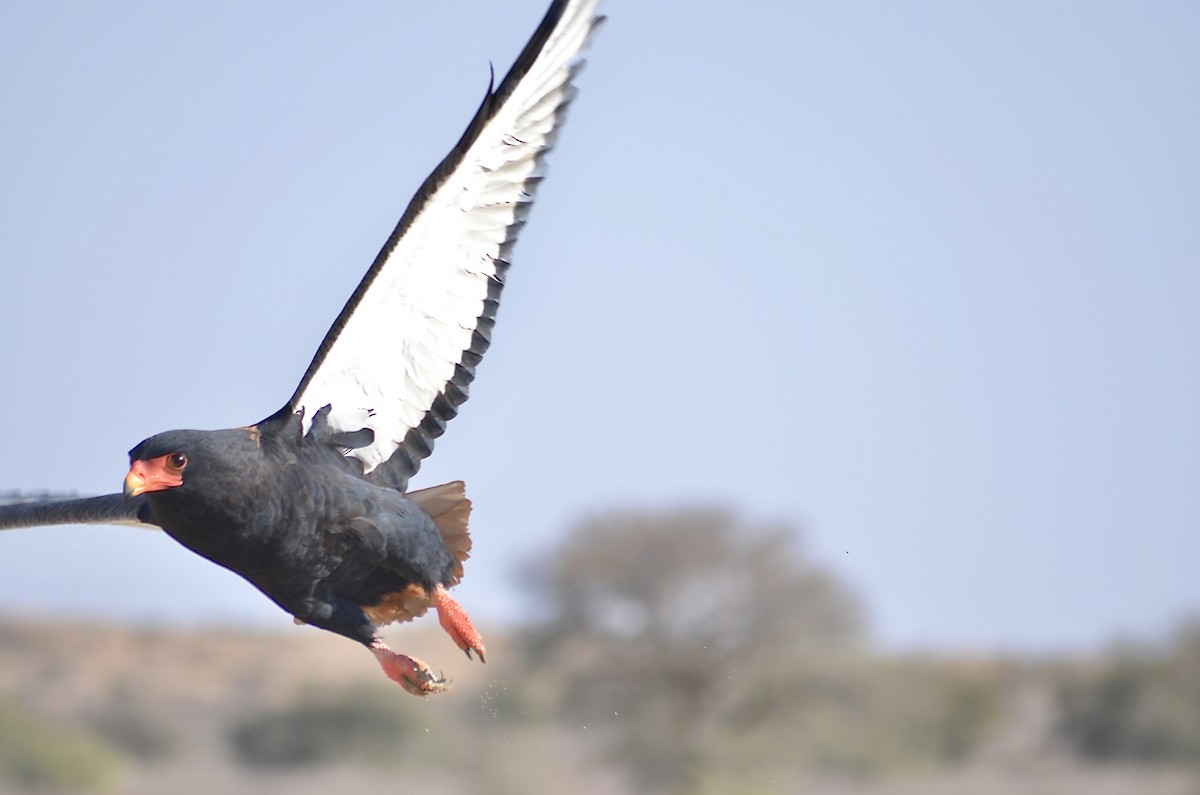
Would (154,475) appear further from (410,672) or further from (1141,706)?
(1141,706)

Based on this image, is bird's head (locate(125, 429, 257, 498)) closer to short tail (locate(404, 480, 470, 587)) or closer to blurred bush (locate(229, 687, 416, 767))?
short tail (locate(404, 480, 470, 587))

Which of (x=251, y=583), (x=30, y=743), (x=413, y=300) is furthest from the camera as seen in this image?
(x=30, y=743)

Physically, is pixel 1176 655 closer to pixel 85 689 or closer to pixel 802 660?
pixel 802 660

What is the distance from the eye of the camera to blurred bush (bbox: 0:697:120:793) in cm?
3947

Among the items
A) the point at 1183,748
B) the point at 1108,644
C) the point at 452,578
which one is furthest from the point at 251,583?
the point at 1108,644

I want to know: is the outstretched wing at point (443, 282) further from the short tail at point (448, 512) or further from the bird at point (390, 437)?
the short tail at point (448, 512)

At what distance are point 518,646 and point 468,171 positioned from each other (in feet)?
113

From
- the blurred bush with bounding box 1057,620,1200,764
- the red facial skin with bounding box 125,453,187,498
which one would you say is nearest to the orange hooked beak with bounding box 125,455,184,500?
the red facial skin with bounding box 125,453,187,498

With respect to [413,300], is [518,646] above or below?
above

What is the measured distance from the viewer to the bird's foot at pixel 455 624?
9.86 metres

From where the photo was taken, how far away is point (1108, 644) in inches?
1944

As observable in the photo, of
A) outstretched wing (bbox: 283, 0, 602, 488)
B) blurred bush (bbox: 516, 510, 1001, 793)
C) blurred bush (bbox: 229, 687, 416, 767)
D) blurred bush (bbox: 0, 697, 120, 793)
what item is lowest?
outstretched wing (bbox: 283, 0, 602, 488)

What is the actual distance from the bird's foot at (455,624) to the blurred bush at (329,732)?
33.3 meters

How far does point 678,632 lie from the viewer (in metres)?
42.8
